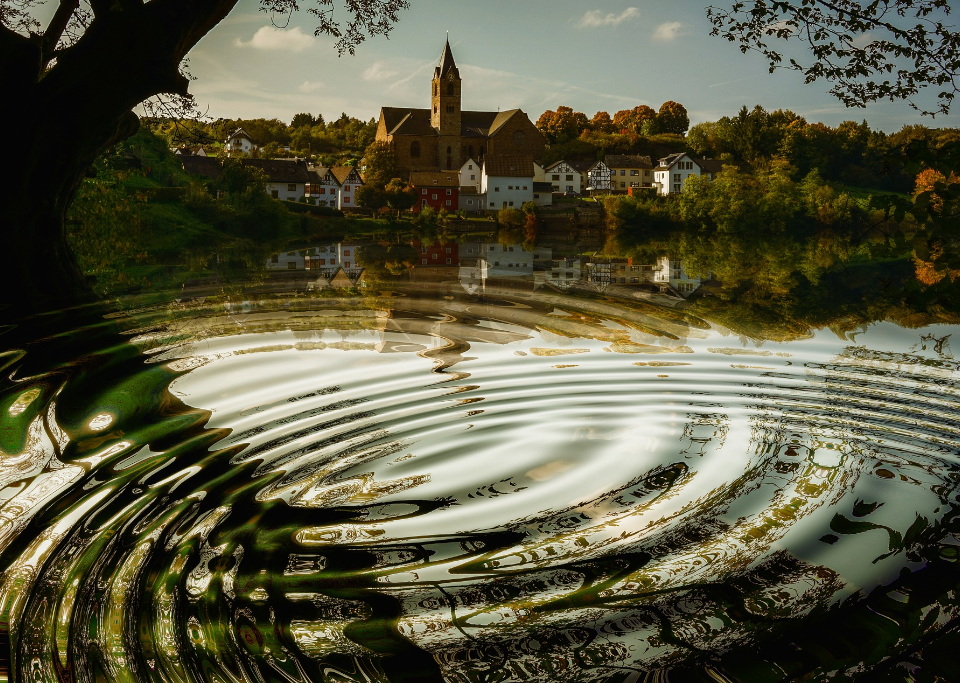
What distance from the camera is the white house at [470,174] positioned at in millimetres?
78750

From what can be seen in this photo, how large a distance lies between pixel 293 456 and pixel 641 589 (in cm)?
247

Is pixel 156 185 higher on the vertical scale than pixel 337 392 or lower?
higher

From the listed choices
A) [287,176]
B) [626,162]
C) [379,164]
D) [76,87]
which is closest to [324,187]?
[287,176]

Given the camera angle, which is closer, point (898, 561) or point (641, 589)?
point (641, 589)

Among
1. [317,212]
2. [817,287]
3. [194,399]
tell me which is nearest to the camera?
[194,399]

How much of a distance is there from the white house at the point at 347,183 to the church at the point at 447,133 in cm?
717

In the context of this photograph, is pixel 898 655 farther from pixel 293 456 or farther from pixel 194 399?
pixel 194 399

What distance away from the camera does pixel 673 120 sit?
9881cm

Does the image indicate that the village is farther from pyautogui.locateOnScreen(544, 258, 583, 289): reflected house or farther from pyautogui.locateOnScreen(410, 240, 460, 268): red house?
pyautogui.locateOnScreen(544, 258, 583, 289): reflected house

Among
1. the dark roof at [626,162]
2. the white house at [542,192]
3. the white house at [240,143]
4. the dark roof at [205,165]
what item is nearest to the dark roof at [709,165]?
the dark roof at [626,162]

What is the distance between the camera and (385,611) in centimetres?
308

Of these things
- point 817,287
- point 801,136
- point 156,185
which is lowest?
point 817,287

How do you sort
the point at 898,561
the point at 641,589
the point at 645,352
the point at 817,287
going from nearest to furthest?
1. the point at 641,589
2. the point at 898,561
3. the point at 645,352
4. the point at 817,287

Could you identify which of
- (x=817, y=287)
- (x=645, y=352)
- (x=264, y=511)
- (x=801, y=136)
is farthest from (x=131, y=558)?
(x=801, y=136)
